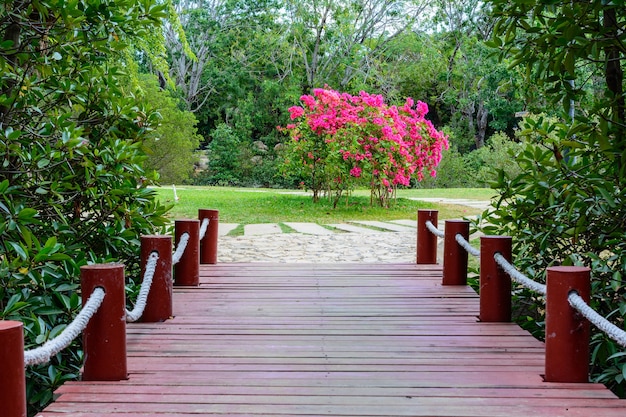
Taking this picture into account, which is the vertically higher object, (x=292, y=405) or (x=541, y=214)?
(x=541, y=214)

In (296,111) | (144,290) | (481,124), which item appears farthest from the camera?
(481,124)

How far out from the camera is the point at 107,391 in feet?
9.32

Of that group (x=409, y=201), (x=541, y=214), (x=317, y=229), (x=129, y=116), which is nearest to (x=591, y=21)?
(x=541, y=214)

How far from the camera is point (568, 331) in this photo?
3012 millimetres

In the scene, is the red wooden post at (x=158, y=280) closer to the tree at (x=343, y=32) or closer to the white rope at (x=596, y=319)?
the white rope at (x=596, y=319)

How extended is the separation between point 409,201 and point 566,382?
475 inches

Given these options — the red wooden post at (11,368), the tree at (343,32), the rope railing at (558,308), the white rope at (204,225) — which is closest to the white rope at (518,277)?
the rope railing at (558,308)

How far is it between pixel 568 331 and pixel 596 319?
0.95ft

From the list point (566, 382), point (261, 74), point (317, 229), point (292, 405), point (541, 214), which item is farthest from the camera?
point (261, 74)

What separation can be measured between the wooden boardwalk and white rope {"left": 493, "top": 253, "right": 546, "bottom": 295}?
348 millimetres

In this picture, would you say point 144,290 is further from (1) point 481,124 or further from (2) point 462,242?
(1) point 481,124

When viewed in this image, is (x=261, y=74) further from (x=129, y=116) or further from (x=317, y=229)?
(x=129, y=116)

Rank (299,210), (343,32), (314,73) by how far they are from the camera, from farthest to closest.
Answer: (314,73) → (343,32) → (299,210)

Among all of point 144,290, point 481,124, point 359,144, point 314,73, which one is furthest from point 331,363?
point 481,124
